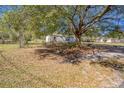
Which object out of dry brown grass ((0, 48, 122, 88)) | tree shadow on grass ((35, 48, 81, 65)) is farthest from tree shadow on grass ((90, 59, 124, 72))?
tree shadow on grass ((35, 48, 81, 65))

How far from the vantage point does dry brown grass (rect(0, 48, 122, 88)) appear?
154 inches

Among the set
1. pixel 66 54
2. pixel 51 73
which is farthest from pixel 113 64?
pixel 51 73

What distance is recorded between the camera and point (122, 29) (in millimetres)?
6223

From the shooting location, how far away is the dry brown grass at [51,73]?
392 cm

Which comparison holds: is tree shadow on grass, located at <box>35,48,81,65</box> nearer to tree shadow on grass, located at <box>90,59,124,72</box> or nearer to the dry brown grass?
the dry brown grass


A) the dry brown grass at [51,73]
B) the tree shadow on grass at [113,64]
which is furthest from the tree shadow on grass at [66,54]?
the tree shadow on grass at [113,64]

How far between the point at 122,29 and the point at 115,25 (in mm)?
269

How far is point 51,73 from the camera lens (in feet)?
14.5

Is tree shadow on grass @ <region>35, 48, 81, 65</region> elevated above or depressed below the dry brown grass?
above

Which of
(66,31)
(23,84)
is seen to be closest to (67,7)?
(66,31)

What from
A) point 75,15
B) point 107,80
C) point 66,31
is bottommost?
point 107,80

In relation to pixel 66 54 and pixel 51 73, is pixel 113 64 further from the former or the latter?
pixel 51 73
